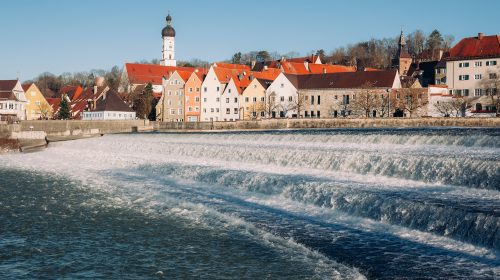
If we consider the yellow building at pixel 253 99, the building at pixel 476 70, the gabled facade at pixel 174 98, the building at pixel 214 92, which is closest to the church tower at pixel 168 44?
the gabled facade at pixel 174 98

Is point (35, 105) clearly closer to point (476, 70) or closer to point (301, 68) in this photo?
point (301, 68)

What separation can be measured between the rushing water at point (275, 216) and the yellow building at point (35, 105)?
6238cm

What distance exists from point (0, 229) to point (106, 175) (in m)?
13.4

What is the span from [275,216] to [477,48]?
5640 centimetres

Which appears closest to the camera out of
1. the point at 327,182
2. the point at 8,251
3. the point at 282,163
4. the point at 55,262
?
the point at 55,262

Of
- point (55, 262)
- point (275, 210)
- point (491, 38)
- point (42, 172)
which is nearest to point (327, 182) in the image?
point (275, 210)

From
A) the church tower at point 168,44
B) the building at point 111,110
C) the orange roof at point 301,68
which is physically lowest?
the building at point 111,110

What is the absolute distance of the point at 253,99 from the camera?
73.8 metres

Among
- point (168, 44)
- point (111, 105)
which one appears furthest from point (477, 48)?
point (168, 44)

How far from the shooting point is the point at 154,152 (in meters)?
39.8

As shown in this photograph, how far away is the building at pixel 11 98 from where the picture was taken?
79.1m

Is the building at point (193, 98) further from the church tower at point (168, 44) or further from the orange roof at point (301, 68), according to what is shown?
the church tower at point (168, 44)

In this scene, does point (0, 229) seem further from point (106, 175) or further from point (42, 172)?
point (42, 172)

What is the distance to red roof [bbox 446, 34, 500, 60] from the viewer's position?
64.1 meters
